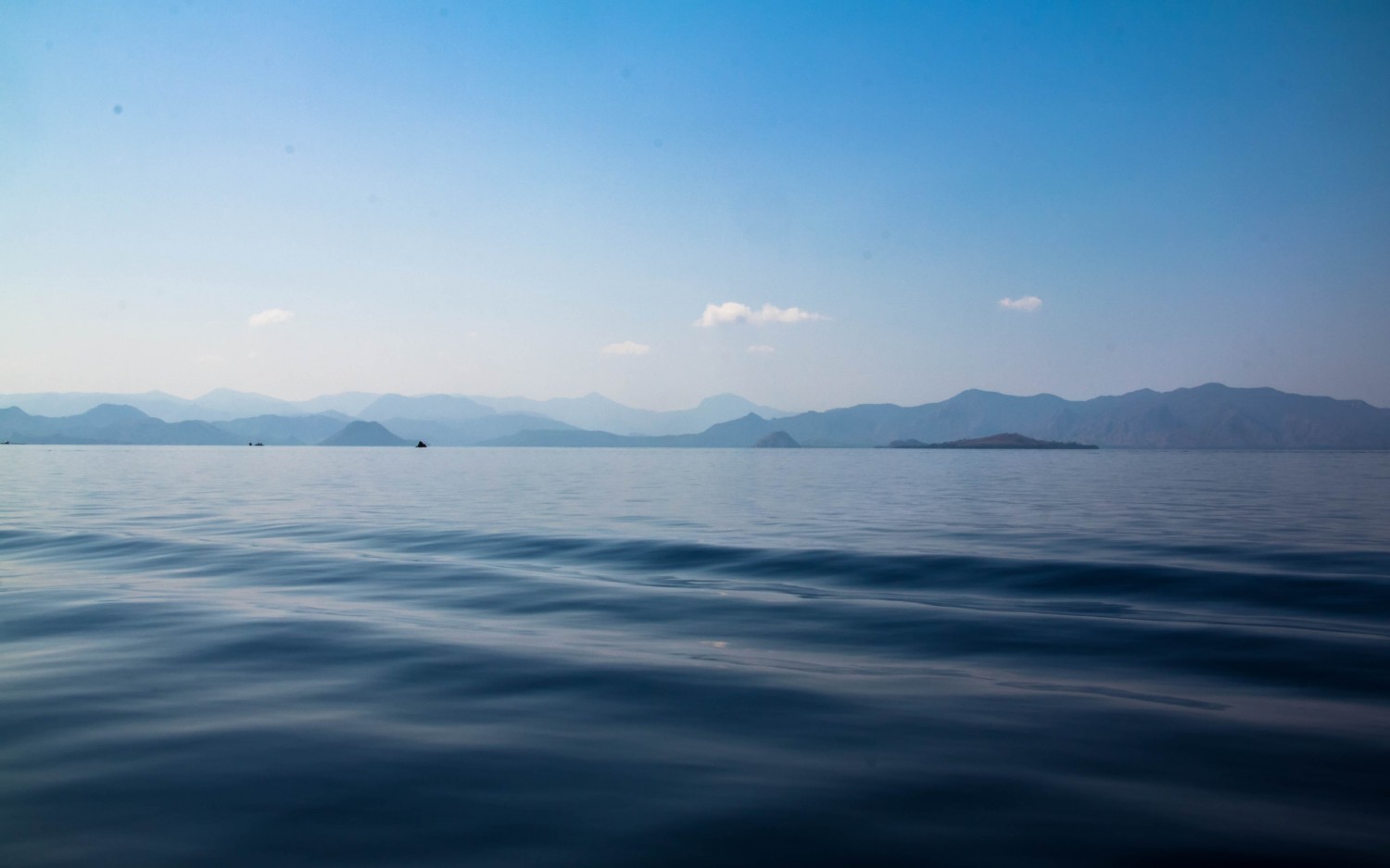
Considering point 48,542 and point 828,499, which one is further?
point 828,499

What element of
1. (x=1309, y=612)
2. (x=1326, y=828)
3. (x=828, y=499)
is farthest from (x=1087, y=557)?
Result: (x=828, y=499)

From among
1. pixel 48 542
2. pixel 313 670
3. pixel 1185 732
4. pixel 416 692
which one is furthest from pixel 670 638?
pixel 48 542

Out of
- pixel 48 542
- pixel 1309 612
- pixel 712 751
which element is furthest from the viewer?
pixel 48 542

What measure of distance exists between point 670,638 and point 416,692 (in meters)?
4.22

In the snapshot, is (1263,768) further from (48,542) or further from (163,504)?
(163,504)

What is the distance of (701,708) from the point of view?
29.5 ft

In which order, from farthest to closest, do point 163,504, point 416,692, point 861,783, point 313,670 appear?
point 163,504, point 313,670, point 416,692, point 861,783

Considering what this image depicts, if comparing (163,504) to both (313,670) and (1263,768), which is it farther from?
(1263,768)

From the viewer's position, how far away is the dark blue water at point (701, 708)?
5.84 metres

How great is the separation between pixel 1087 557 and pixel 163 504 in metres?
40.8

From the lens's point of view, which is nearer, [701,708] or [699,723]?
[699,723]

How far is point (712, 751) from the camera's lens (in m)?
7.58

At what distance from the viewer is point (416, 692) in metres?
9.48

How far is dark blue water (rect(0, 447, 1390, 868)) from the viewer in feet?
19.2
